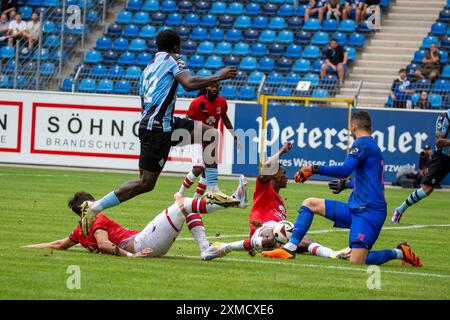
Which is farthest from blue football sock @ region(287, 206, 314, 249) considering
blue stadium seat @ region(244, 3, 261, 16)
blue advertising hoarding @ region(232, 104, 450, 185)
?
blue stadium seat @ region(244, 3, 261, 16)

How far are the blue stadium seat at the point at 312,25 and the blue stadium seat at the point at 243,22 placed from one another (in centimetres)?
202

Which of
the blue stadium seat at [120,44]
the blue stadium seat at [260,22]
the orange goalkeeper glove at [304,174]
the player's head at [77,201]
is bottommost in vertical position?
the player's head at [77,201]

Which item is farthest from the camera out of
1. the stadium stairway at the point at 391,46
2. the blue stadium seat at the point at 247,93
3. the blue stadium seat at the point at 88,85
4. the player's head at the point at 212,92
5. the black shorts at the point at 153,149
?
the stadium stairway at the point at 391,46

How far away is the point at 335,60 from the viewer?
2858cm

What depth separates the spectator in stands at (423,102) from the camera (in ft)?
85.5

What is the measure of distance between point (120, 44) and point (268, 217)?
2178cm

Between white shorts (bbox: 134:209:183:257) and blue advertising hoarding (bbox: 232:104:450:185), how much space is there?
15729 mm

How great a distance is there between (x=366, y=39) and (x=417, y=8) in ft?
8.07

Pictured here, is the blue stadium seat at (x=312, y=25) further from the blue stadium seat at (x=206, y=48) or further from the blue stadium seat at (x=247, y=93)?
the blue stadium seat at (x=247, y=93)

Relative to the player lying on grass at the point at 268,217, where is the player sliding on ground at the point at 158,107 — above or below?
above

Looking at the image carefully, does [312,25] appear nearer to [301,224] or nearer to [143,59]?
[143,59]

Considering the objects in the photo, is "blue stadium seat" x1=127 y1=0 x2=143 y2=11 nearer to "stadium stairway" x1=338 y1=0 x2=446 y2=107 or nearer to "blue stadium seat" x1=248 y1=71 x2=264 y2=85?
"blue stadium seat" x1=248 y1=71 x2=264 y2=85

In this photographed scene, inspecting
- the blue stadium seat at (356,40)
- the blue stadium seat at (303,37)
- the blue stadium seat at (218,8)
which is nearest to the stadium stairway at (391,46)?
the blue stadium seat at (356,40)

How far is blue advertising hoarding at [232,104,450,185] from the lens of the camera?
84.9ft
